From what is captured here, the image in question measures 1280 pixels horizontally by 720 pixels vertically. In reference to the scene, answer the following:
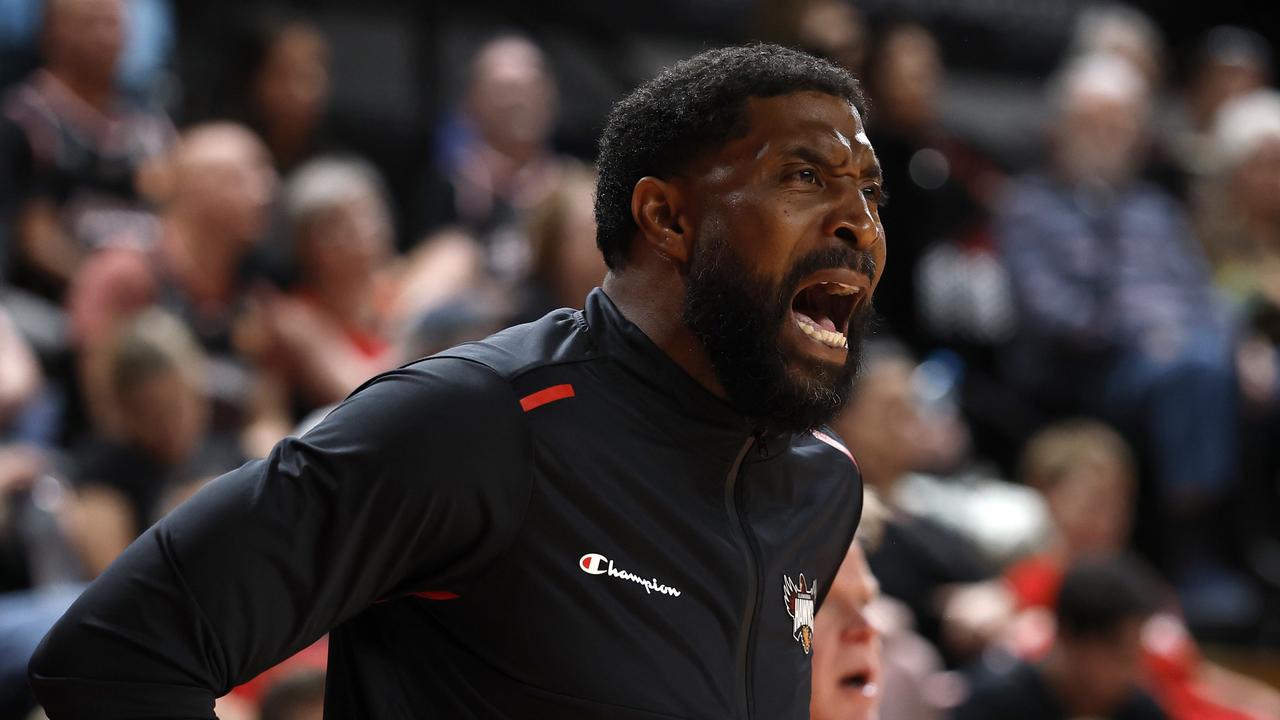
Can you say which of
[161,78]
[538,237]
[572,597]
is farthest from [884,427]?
[572,597]

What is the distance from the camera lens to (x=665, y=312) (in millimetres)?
1919

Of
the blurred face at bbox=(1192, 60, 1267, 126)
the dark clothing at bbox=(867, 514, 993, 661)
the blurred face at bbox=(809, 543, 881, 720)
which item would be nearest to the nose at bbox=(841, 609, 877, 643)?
the blurred face at bbox=(809, 543, 881, 720)

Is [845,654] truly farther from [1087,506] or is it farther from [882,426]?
[1087,506]

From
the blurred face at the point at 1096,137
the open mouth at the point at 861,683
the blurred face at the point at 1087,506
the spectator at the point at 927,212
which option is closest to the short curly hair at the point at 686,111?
the open mouth at the point at 861,683

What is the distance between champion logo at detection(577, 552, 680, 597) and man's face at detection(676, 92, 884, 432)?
0.24m

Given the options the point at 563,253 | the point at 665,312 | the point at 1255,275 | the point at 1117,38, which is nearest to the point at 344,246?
the point at 563,253

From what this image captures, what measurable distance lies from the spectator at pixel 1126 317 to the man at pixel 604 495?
453 cm

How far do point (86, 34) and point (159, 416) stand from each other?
164cm

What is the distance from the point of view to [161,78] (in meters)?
6.00

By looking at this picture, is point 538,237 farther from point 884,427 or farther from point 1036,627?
point 1036,627

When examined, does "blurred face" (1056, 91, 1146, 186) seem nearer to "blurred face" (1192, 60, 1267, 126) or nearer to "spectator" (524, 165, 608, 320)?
"blurred face" (1192, 60, 1267, 126)

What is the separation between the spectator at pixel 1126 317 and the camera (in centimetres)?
614

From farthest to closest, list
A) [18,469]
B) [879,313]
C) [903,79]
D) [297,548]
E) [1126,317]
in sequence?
[903,79]
[1126,317]
[879,313]
[18,469]
[297,548]

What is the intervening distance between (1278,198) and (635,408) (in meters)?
5.32
